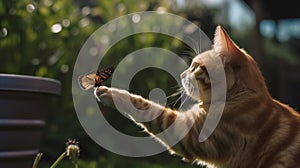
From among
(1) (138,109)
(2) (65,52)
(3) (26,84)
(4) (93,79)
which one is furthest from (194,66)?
(2) (65,52)

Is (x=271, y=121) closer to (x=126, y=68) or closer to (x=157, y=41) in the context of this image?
(x=126, y=68)

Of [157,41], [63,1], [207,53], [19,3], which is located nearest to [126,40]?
[157,41]

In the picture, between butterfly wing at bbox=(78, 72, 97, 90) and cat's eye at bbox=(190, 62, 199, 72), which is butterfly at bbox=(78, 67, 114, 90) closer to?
butterfly wing at bbox=(78, 72, 97, 90)

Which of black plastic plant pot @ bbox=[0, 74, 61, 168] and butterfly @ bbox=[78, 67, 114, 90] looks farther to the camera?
black plastic plant pot @ bbox=[0, 74, 61, 168]

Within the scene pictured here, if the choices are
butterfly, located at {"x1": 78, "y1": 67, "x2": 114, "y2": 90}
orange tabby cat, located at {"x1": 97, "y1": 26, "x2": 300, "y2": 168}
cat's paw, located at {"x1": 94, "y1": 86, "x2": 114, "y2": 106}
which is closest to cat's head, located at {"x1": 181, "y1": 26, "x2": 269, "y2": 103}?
orange tabby cat, located at {"x1": 97, "y1": 26, "x2": 300, "y2": 168}

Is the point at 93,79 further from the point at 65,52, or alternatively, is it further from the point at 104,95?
the point at 65,52

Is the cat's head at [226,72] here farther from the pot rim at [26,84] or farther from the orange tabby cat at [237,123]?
the pot rim at [26,84]
